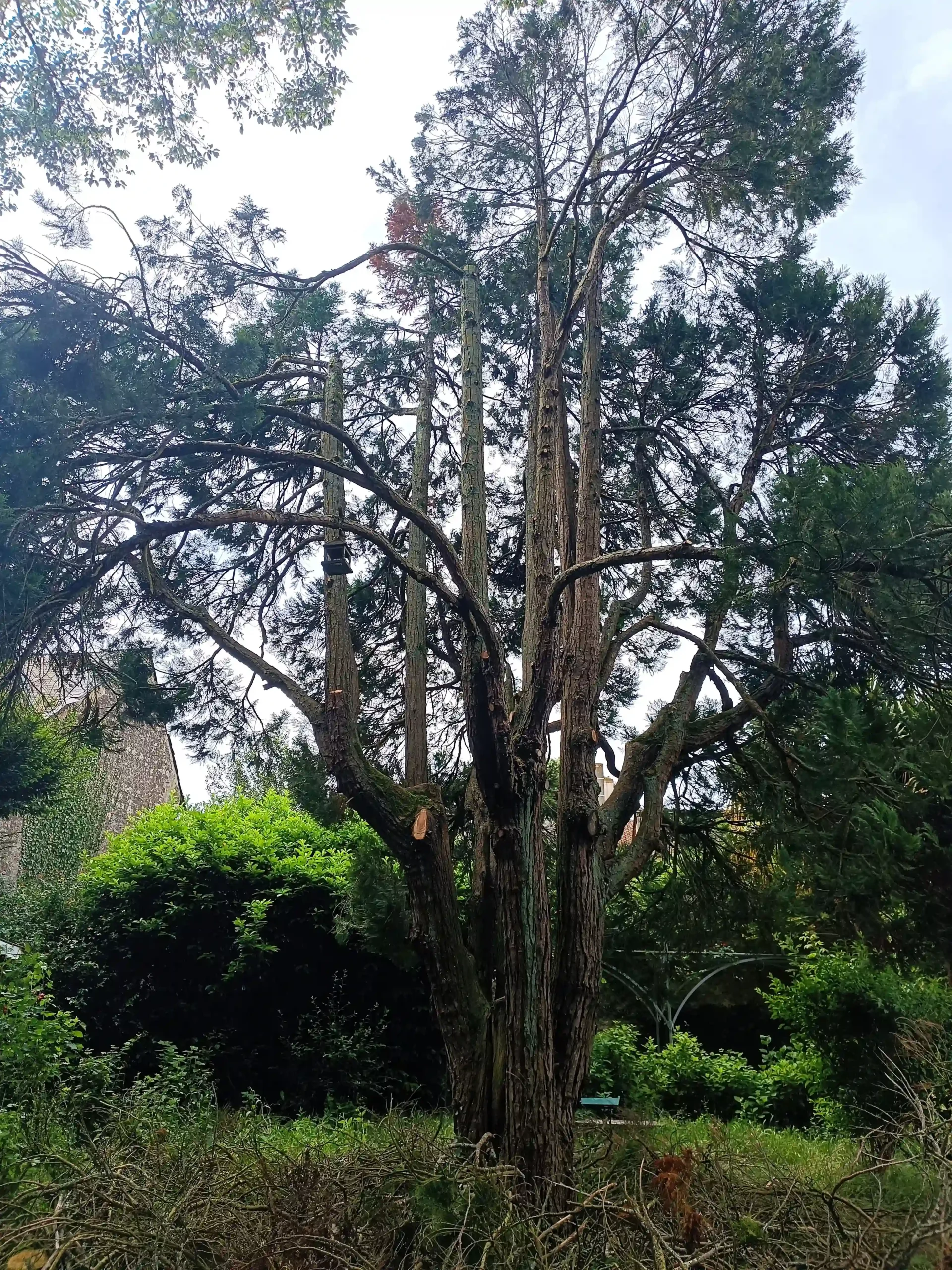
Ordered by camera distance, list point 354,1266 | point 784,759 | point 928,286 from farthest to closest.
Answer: point 928,286, point 784,759, point 354,1266

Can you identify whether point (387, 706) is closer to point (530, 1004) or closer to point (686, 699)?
point (686, 699)

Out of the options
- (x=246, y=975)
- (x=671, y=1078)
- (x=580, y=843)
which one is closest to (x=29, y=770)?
(x=246, y=975)

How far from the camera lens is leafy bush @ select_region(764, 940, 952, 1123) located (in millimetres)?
7375

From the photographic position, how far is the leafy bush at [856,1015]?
7.38m

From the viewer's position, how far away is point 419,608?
722 cm

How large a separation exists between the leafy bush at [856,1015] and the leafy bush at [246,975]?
3563 millimetres

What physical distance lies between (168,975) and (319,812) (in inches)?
170

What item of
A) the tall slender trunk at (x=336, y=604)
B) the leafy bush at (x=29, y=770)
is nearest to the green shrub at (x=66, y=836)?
the leafy bush at (x=29, y=770)

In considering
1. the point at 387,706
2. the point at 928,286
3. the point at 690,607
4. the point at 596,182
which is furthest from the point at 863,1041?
the point at 596,182

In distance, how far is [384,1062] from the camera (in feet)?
29.5

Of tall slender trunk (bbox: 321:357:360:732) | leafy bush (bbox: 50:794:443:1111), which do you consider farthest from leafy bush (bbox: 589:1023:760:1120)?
tall slender trunk (bbox: 321:357:360:732)

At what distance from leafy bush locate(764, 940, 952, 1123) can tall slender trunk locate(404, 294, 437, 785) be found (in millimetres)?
3718

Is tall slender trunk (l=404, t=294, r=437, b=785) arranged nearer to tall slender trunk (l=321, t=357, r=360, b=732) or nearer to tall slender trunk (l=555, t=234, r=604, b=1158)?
tall slender trunk (l=321, t=357, r=360, b=732)

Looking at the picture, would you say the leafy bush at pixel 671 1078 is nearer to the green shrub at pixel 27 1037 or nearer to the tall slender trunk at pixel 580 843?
the tall slender trunk at pixel 580 843
